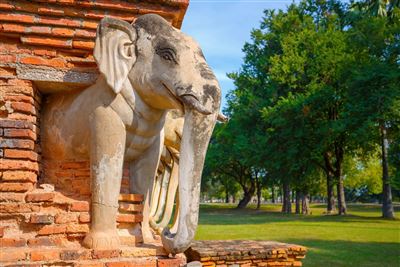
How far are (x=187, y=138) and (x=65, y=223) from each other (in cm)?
111

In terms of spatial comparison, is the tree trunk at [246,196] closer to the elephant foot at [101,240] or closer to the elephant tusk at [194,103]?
the elephant foot at [101,240]

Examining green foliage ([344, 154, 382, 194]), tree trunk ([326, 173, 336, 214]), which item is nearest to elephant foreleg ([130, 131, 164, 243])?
tree trunk ([326, 173, 336, 214])

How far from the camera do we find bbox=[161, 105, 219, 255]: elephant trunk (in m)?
3.07

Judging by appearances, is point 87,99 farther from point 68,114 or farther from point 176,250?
point 176,250

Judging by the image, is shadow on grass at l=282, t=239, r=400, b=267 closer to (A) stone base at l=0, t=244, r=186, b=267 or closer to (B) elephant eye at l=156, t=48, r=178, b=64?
(A) stone base at l=0, t=244, r=186, b=267

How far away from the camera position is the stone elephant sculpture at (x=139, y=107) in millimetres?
3123

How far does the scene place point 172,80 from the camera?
10.4ft

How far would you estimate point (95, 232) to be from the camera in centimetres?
318

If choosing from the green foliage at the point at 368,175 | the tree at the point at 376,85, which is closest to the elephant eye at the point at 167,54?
the tree at the point at 376,85

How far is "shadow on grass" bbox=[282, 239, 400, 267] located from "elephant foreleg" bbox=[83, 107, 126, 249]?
6.92m

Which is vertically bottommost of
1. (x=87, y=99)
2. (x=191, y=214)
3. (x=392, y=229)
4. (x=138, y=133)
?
(x=392, y=229)

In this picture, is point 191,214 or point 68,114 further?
point 68,114

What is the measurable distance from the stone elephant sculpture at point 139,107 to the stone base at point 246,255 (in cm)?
354

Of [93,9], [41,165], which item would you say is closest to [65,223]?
[41,165]
